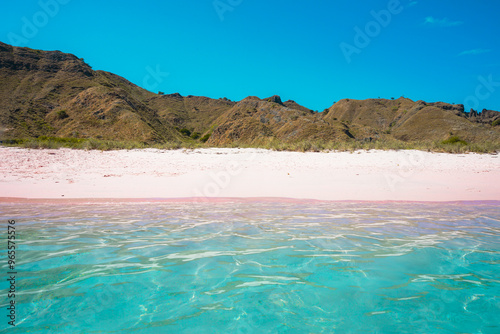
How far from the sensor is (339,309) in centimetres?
255

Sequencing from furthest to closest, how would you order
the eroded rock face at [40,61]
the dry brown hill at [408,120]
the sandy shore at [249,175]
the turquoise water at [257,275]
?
the dry brown hill at [408,120]
the eroded rock face at [40,61]
the sandy shore at [249,175]
the turquoise water at [257,275]

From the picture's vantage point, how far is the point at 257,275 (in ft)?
10.8

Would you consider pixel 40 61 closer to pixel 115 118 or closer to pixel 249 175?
pixel 115 118

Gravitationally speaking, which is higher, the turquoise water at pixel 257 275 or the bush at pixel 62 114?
the bush at pixel 62 114

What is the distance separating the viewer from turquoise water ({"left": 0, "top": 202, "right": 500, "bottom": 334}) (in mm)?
2355

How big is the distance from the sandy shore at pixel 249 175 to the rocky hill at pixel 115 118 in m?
28.4

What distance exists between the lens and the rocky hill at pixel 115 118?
52875mm

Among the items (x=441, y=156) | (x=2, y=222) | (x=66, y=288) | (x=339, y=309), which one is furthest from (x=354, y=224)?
(x=441, y=156)

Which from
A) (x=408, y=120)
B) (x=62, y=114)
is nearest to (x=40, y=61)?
(x=62, y=114)

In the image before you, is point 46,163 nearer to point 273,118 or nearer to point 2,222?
point 2,222

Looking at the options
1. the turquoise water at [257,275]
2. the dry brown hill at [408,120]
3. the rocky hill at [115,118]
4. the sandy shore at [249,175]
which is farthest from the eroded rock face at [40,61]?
the turquoise water at [257,275]

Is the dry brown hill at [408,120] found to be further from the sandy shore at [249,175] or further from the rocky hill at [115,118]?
the sandy shore at [249,175]

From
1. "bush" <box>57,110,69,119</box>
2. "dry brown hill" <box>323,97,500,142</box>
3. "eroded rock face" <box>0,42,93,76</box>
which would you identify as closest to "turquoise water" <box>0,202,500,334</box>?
"bush" <box>57,110,69,119</box>

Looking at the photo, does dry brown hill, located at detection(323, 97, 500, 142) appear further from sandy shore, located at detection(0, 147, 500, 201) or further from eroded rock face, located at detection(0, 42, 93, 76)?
eroded rock face, located at detection(0, 42, 93, 76)
